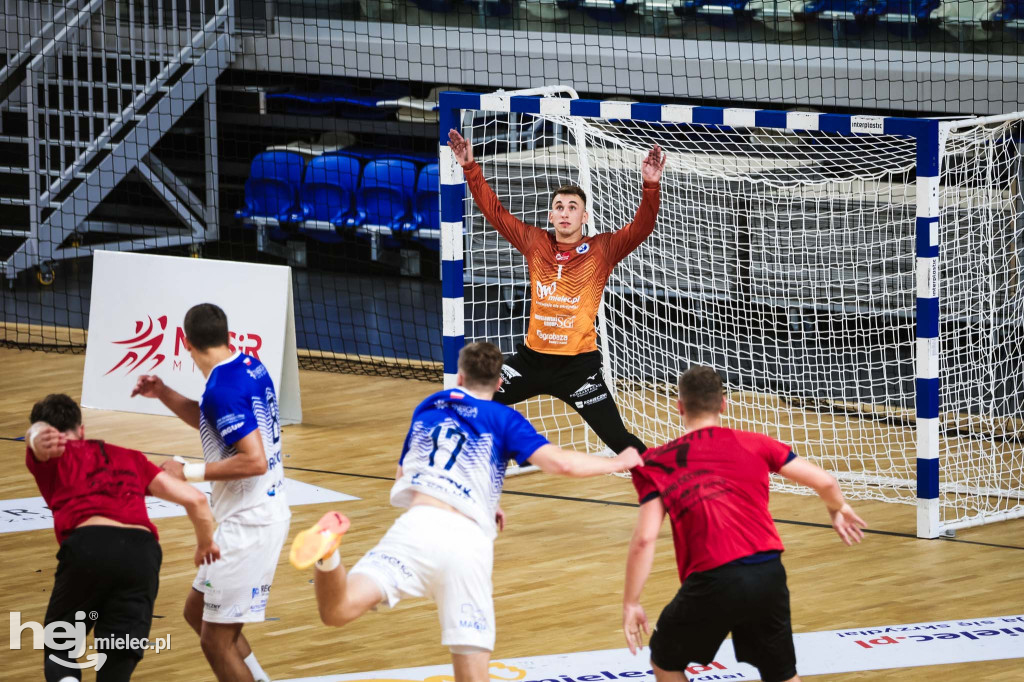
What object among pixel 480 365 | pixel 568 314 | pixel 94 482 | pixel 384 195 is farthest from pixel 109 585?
pixel 384 195

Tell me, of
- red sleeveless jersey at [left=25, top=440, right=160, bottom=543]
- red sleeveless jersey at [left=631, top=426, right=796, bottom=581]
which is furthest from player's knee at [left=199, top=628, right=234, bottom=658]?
red sleeveless jersey at [left=631, top=426, right=796, bottom=581]

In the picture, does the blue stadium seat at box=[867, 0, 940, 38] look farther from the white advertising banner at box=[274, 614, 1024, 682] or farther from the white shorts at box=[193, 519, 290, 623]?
the white shorts at box=[193, 519, 290, 623]

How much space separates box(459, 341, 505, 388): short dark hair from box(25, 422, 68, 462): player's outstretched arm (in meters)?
1.38

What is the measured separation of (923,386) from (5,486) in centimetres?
571

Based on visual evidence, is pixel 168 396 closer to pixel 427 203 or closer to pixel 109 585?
pixel 109 585

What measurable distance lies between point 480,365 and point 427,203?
11924mm

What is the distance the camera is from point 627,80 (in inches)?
639

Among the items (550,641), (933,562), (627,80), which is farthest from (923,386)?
(627,80)

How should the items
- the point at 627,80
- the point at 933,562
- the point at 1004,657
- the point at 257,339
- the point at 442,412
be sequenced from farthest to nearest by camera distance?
the point at 627,80 → the point at 257,339 → the point at 933,562 → the point at 1004,657 → the point at 442,412

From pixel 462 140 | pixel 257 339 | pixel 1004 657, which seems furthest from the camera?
pixel 257 339

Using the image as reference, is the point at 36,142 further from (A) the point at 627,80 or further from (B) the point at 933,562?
(B) the point at 933,562

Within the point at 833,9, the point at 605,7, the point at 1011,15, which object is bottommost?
the point at 1011,15

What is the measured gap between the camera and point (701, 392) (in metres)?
5.05
